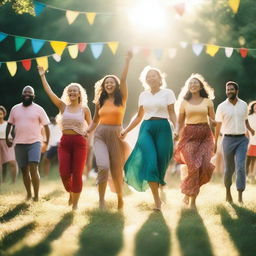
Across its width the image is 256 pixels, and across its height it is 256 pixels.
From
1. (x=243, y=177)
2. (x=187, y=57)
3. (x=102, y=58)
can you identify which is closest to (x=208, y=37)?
(x=187, y=57)

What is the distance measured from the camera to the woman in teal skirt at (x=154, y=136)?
8609 mm

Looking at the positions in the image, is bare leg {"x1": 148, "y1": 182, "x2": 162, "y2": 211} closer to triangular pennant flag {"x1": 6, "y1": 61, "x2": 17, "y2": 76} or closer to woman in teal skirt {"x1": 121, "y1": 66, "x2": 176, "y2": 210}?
woman in teal skirt {"x1": 121, "y1": 66, "x2": 176, "y2": 210}

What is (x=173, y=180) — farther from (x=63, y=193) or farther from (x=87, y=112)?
(x=87, y=112)

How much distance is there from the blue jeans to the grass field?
0.40 m

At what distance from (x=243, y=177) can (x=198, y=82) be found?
179cm

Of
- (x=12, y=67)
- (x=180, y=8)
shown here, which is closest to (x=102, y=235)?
(x=180, y=8)

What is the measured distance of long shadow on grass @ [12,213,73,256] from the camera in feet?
20.4

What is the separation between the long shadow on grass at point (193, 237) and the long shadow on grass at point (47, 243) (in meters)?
1.48

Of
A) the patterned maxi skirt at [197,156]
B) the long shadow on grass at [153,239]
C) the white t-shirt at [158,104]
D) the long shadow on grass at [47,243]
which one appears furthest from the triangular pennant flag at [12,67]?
the long shadow on grass at [153,239]

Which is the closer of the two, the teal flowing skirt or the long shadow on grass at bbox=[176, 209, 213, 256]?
the long shadow on grass at bbox=[176, 209, 213, 256]

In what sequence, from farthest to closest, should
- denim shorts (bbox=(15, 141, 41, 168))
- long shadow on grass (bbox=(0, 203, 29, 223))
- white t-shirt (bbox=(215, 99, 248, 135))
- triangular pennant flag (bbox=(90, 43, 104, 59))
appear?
triangular pennant flag (bbox=(90, 43, 104, 59)), denim shorts (bbox=(15, 141, 41, 168)), white t-shirt (bbox=(215, 99, 248, 135)), long shadow on grass (bbox=(0, 203, 29, 223))

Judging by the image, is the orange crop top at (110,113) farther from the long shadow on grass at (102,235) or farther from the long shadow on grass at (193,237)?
the long shadow on grass at (193,237)

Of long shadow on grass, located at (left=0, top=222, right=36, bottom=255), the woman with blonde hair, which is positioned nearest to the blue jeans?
the woman with blonde hair

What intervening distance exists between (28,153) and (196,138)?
2997 millimetres
